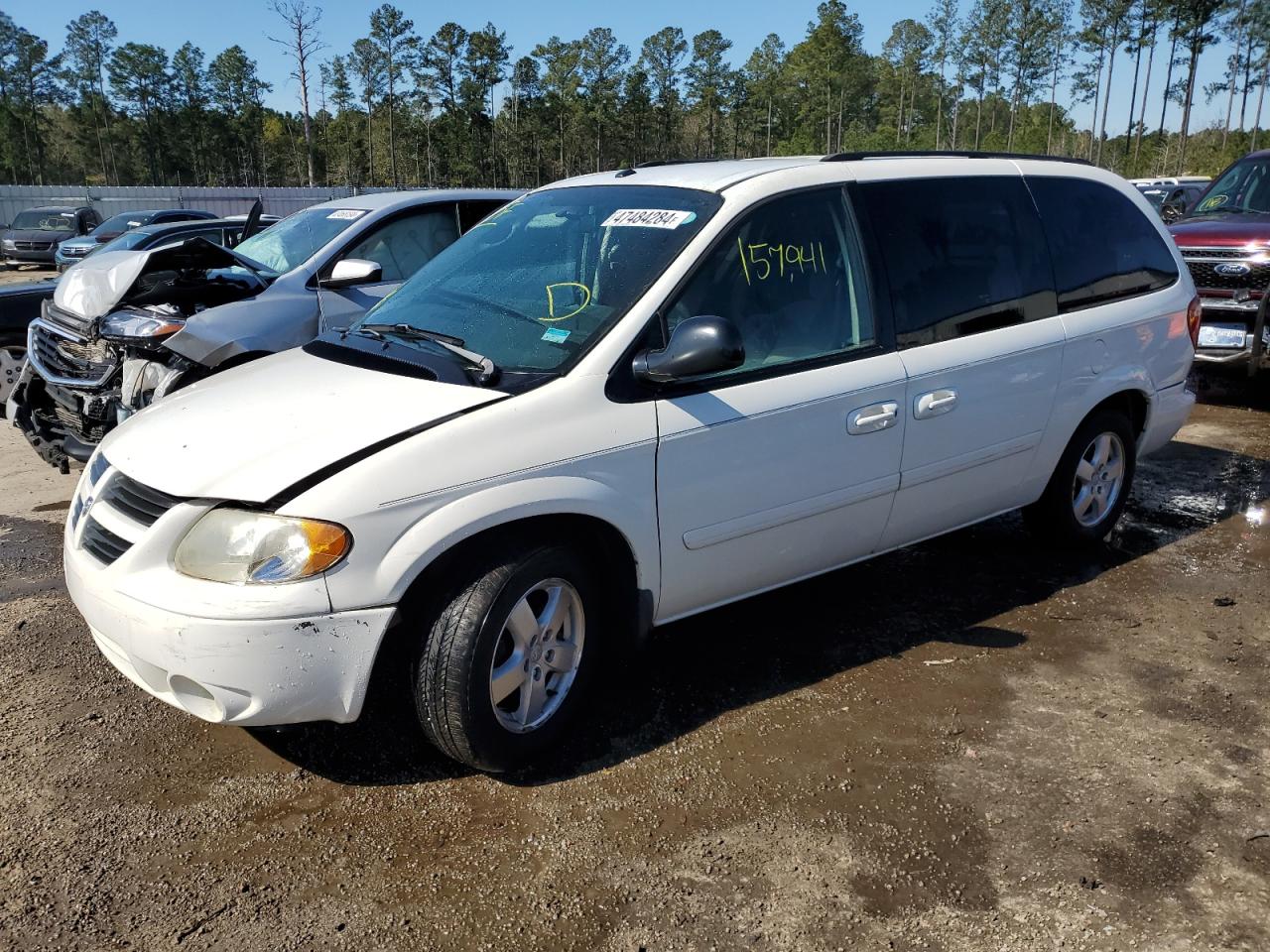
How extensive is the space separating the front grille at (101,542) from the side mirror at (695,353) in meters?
1.61

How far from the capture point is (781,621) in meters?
4.28

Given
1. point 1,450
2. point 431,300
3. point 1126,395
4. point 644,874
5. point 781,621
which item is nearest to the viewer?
point 644,874

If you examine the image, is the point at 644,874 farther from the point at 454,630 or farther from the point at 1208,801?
the point at 1208,801

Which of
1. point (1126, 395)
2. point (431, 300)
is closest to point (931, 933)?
point (431, 300)

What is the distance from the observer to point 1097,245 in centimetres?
466

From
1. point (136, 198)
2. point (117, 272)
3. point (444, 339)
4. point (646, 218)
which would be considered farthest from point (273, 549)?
point (136, 198)

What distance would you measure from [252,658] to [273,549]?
295 mm

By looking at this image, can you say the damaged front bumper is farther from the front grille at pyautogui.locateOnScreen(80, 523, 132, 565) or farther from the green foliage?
the green foliage

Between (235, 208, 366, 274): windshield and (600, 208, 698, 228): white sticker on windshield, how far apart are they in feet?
11.5

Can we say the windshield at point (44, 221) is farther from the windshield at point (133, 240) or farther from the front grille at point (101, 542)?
the front grille at point (101, 542)

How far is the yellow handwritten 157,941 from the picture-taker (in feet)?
11.5

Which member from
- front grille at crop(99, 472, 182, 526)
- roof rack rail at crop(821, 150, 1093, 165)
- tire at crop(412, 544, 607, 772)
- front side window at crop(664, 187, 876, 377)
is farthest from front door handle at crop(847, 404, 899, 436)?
front grille at crop(99, 472, 182, 526)

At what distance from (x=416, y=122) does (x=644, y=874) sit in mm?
73721

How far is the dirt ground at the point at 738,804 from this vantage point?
254 cm
